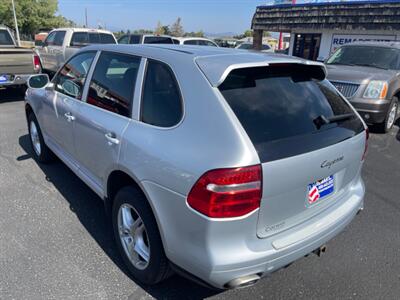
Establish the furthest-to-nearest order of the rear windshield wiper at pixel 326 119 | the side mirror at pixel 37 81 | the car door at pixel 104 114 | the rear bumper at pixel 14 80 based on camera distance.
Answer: the rear bumper at pixel 14 80
the side mirror at pixel 37 81
the car door at pixel 104 114
the rear windshield wiper at pixel 326 119

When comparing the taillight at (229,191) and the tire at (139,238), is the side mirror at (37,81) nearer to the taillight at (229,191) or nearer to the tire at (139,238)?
the tire at (139,238)

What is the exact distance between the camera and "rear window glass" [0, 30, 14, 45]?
10.2 m

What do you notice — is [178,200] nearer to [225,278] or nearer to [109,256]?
[225,278]

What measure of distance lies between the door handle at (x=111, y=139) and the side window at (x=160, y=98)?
1.01 ft

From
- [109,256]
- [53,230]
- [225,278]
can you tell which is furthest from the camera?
[53,230]

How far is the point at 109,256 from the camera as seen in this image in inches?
113

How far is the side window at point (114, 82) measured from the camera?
263cm

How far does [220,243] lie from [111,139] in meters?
1.22

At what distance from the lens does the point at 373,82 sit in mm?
6348

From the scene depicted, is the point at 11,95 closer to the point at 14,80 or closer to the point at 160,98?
the point at 14,80

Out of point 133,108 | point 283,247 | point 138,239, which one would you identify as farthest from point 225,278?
point 133,108

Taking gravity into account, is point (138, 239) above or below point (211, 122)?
below

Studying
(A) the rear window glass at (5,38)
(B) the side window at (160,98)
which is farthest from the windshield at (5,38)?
(B) the side window at (160,98)

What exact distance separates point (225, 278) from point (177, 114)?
1032 millimetres
